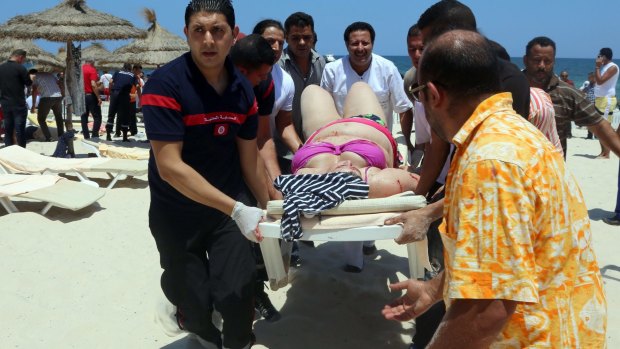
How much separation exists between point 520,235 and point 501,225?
43 millimetres

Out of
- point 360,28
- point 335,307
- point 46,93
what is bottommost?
point 46,93

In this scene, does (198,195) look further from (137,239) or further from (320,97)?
(137,239)

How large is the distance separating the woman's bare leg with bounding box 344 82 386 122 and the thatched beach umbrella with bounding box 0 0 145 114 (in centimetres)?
887

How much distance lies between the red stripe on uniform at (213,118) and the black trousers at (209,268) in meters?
0.47

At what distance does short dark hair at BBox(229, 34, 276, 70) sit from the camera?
10.4 feet

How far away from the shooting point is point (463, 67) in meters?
1.28

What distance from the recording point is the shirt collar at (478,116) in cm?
127

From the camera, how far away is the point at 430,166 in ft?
9.55

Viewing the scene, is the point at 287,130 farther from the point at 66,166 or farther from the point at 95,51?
the point at 95,51

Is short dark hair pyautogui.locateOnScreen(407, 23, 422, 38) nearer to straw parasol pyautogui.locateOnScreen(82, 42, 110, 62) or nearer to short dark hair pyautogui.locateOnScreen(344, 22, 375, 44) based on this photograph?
short dark hair pyautogui.locateOnScreen(344, 22, 375, 44)

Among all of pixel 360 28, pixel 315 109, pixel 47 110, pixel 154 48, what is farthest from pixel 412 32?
pixel 154 48

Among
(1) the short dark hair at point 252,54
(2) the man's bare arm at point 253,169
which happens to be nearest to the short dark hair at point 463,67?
(2) the man's bare arm at point 253,169

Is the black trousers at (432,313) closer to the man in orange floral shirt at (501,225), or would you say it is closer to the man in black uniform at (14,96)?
the man in orange floral shirt at (501,225)

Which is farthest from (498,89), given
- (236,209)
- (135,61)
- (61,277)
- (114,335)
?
(135,61)
